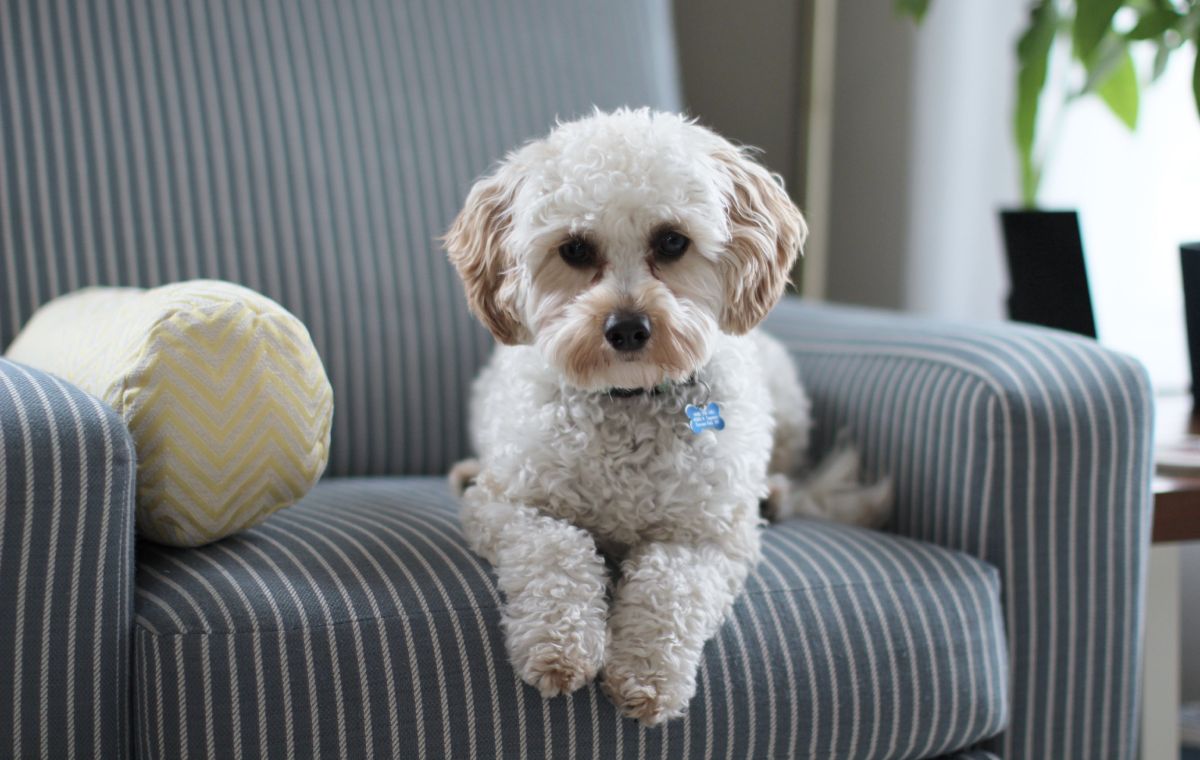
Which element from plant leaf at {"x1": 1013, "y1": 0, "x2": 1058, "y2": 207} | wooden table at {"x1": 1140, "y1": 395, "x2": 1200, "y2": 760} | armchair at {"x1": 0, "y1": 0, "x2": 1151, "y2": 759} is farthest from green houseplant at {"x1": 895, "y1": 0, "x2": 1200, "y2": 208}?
wooden table at {"x1": 1140, "y1": 395, "x2": 1200, "y2": 760}

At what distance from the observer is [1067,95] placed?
2.06 meters

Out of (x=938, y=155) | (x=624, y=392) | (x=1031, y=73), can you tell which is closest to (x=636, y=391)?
(x=624, y=392)

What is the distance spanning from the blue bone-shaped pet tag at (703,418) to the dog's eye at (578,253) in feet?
0.64

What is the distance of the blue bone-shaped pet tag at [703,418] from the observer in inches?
48.9

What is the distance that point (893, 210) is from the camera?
8.66 feet

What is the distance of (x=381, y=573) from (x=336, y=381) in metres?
0.67

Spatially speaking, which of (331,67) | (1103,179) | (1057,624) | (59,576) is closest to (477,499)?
(59,576)

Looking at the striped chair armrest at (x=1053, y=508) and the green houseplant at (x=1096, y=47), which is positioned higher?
the green houseplant at (x=1096, y=47)

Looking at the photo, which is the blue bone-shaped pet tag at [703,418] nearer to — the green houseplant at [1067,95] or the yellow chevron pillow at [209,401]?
the yellow chevron pillow at [209,401]

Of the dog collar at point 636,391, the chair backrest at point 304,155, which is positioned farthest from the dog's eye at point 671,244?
the chair backrest at point 304,155

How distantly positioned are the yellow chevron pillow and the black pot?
1.15 m

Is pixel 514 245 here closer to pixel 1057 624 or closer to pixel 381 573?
pixel 381 573

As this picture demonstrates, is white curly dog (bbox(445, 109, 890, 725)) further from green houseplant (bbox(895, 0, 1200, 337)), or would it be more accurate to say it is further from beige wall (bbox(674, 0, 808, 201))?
beige wall (bbox(674, 0, 808, 201))

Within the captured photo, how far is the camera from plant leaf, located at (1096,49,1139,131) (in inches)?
77.8
